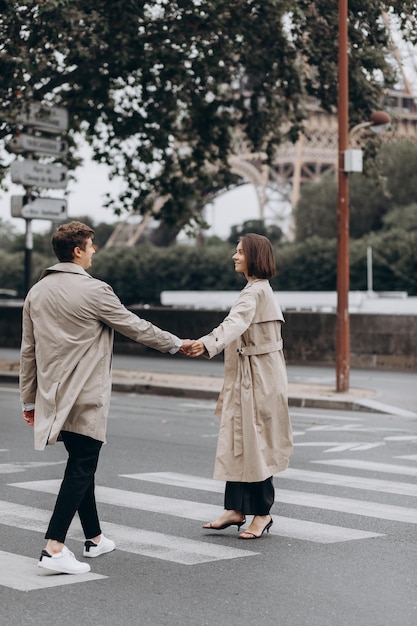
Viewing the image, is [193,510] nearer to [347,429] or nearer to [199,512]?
[199,512]

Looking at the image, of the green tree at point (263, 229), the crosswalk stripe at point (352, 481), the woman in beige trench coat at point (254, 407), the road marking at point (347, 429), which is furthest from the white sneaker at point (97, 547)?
the green tree at point (263, 229)

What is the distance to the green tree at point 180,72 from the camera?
1839 centimetres

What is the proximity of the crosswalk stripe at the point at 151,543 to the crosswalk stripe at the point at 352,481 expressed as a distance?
2.22m

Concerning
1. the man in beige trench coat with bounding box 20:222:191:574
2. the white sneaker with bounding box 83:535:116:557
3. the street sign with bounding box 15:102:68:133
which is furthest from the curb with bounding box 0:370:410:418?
the man in beige trench coat with bounding box 20:222:191:574

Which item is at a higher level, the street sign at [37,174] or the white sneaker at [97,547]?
the street sign at [37,174]

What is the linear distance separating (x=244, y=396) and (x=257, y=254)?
2.63ft

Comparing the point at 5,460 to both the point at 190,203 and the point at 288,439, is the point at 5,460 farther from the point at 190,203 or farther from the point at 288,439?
the point at 190,203

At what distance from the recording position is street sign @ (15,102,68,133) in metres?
19.3

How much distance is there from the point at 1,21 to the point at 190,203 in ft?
20.9

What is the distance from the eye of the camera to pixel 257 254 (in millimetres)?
6691

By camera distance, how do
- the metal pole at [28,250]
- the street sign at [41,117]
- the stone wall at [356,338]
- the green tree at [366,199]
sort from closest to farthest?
the street sign at [41,117] → the metal pole at [28,250] → the stone wall at [356,338] → the green tree at [366,199]

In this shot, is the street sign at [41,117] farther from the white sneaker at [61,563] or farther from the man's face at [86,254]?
the white sneaker at [61,563]

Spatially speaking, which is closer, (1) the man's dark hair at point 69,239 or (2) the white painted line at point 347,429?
(1) the man's dark hair at point 69,239

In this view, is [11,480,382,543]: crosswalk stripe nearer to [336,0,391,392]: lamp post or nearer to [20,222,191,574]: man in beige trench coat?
[20,222,191,574]: man in beige trench coat
